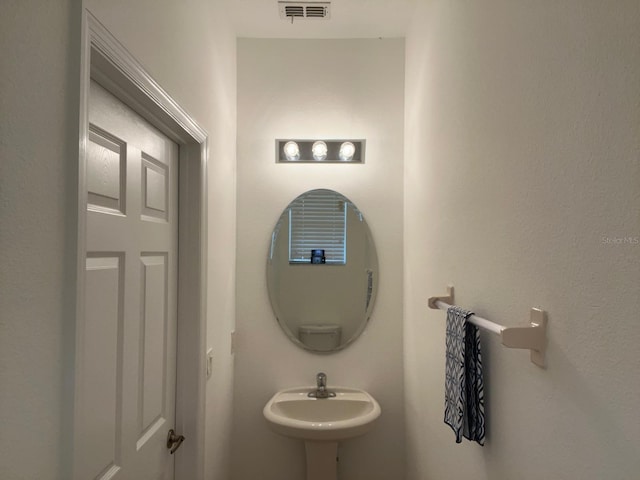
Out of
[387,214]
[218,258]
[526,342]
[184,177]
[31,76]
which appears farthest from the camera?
[387,214]

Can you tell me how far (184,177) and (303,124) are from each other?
83 cm

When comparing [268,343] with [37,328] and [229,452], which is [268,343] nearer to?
[229,452]

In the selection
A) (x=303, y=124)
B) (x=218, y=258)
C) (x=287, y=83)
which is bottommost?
(x=218, y=258)

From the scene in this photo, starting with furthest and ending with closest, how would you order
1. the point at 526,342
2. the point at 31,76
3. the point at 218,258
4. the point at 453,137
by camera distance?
the point at 218,258 < the point at 453,137 < the point at 526,342 < the point at 31,76

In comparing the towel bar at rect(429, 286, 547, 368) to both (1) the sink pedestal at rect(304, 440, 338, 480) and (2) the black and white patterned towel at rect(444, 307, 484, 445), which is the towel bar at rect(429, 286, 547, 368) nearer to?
(2) the black and white patterned towel at rect(444, 307, 484, 445)

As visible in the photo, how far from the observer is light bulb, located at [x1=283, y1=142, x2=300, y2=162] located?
202cm

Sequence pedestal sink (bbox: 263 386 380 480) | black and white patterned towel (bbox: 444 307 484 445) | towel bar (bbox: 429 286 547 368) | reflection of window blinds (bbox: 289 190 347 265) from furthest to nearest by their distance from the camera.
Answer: reflection of window blinds (bbox: 289 190 347 265) < pedestal sink (bbox: 263 386 380 480) < black and white patterned towel (bbox: 444 307 484 445) < towel bar (bbox: 429 286 547 368)

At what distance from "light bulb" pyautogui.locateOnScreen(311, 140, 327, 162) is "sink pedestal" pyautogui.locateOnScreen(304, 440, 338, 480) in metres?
1.40

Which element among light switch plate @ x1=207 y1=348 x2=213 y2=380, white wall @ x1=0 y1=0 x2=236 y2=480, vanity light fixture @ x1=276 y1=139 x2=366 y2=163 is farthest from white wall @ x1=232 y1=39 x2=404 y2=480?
white wall @ x1=0 y1=0 x2=236 y2=480

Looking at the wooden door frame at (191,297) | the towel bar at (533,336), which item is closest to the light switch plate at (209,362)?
the wooden door frame at (191,297)

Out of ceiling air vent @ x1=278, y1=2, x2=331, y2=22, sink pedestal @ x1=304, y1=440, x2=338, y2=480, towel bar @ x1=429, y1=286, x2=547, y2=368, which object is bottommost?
sink pedestal @ x1=304, y1=440, x2=338, y2=480

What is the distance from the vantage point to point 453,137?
1.31m

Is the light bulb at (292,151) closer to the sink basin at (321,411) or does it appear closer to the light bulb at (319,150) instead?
the light bulb at (319,150)

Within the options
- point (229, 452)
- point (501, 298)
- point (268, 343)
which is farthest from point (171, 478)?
point (501, 298)
